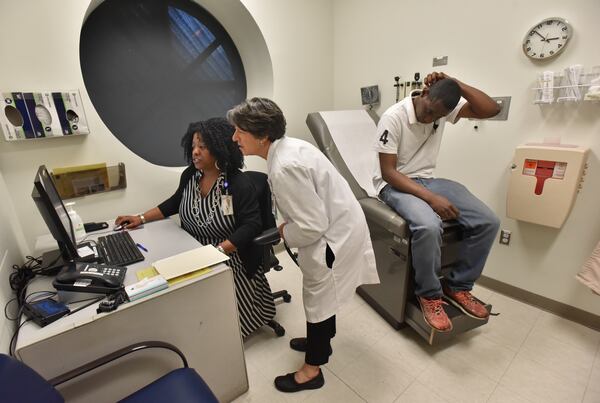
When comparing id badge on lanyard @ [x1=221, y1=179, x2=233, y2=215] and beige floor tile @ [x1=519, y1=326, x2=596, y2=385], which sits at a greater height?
id badge on lanyard @ [x1=221, y1=179, x2=233, y2=215]

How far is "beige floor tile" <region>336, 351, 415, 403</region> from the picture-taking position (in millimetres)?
1386

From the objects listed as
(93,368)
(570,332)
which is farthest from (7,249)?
(570,332)

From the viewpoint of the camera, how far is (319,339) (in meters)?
1.32

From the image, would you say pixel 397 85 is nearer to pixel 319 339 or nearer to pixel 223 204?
pixel 223 204

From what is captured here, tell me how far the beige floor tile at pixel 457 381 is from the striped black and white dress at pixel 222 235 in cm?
92

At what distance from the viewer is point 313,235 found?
113 centimetres

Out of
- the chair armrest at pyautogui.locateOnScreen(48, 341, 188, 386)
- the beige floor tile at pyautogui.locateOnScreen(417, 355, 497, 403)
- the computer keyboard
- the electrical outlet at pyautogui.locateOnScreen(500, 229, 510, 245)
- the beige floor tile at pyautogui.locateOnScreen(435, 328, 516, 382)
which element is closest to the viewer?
the chair armrest at pyautogui.locateOnScreen(48, 341, 188, 386)

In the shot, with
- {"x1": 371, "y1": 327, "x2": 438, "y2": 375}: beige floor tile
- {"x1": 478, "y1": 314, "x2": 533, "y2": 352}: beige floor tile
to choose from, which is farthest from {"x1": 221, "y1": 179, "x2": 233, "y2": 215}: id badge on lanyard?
{"x1": 478, "y1": 314, "x2": 533, "y2": 352}: beige floor tile

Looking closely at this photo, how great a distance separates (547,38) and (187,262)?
219cm

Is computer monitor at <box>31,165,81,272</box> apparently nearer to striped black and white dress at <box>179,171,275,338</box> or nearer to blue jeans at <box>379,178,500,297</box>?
striped black and white dress at <box>179,171,275,338</box>

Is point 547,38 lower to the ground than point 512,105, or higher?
higher

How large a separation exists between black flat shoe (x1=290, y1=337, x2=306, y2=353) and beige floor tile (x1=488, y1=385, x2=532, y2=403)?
3.01 feet

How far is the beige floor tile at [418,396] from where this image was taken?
1.34 m

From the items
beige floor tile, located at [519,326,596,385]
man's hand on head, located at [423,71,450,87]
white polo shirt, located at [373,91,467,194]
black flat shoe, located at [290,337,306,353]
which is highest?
man's hand on head, located at [423,71,450,87]
